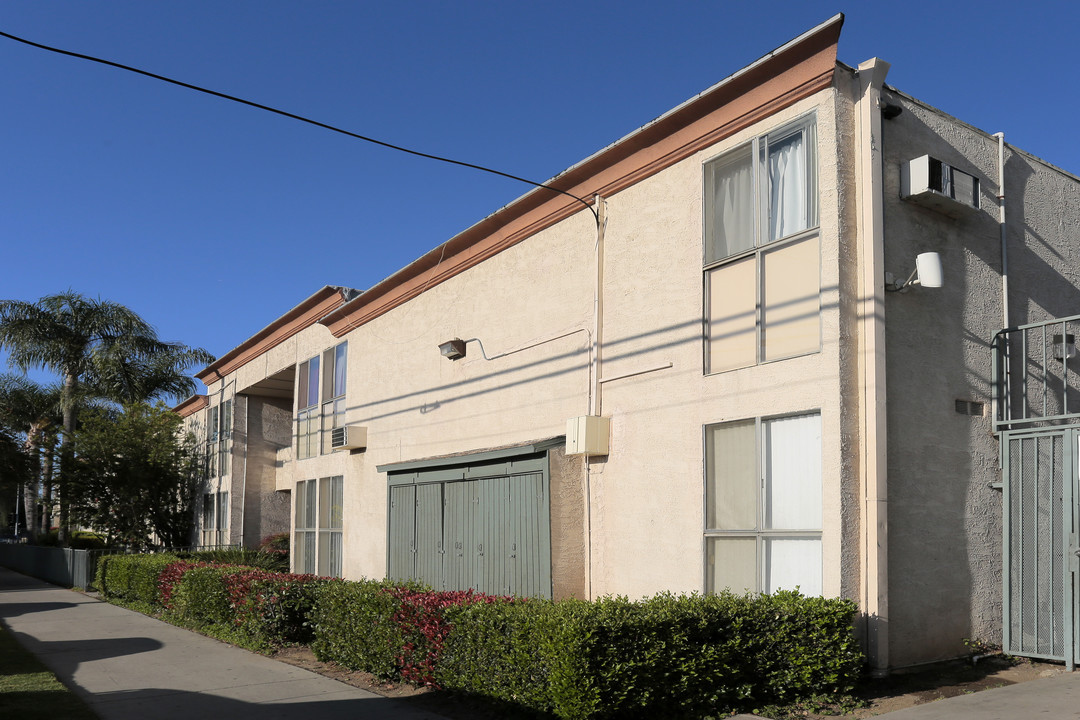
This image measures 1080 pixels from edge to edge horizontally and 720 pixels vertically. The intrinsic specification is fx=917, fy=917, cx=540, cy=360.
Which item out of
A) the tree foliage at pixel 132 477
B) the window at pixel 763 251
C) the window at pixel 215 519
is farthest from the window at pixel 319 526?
the window at pixel 763 251

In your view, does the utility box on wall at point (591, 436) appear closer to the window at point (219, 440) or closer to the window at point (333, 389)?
the window at point (333, 389)

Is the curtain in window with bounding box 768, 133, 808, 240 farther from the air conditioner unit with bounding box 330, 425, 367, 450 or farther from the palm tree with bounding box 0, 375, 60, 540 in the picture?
the palm tree with bounding box 0, 375, 60, 540

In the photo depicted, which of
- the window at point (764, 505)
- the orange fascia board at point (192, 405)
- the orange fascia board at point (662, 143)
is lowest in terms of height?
the window at point (764, 505)

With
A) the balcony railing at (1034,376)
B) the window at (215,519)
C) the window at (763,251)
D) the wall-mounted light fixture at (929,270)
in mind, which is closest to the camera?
the wall-mounted light fixture at (929,270)

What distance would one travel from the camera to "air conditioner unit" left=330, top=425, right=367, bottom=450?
1780 cm

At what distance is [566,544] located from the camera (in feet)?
36.4

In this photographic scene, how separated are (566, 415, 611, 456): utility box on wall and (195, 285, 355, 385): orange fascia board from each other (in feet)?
32.1

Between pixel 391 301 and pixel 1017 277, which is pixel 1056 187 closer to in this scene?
pixel 1017 277

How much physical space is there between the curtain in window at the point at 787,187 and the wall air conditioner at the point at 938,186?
95 cm

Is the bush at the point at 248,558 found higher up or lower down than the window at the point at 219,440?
lower down

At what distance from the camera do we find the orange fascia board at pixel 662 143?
29.0 feet

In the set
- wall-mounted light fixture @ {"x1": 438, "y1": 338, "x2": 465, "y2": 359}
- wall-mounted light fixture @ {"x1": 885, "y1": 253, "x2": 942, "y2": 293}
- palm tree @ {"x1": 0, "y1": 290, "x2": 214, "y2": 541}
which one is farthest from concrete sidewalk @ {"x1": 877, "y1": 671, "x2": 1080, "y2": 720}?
palm tree @ {"x1": 0, "y1": 290, "x2": 214, "y2": 541}

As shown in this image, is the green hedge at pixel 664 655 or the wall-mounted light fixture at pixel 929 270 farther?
the wall-mounted light fixture at pixel 929 270

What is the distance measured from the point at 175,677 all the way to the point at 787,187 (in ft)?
28.6
